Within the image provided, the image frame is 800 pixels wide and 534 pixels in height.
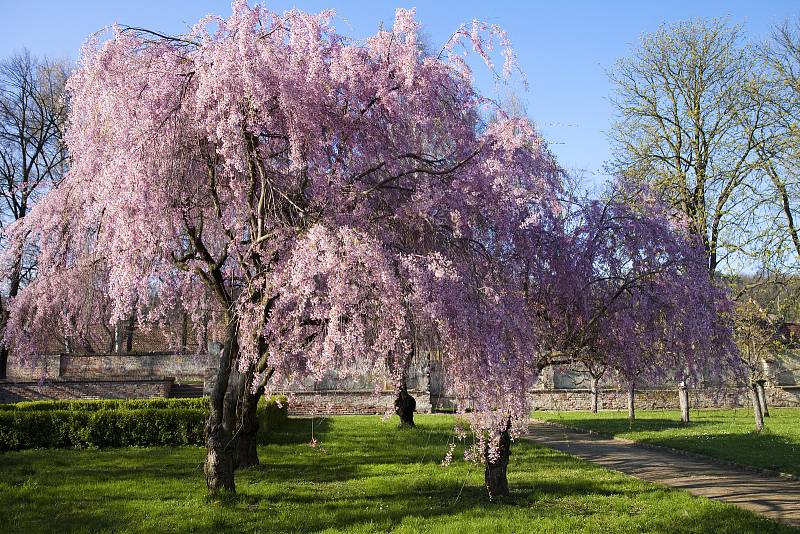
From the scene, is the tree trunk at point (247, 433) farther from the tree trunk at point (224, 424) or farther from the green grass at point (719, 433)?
the green grass at point (719, 433)

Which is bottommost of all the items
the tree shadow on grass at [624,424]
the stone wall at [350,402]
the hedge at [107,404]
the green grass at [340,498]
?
the tree shadow on grass at [624,424]

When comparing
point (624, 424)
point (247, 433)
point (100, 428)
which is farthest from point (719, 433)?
point (100, 428)

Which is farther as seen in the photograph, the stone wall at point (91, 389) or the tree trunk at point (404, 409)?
the stone wall at point (91, 389)

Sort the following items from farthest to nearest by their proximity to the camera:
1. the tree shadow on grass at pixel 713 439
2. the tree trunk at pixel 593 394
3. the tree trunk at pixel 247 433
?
the tree trunk at pixel 593 394 → the tree shadow on grass at pixel 713 439 → the tree trunk at pixel 247 433

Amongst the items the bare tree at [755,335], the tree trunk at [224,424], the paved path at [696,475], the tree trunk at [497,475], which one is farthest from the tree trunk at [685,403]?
A: the tree trunk at [224,424]

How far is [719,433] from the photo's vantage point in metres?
18.8

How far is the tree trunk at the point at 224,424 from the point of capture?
384 inches

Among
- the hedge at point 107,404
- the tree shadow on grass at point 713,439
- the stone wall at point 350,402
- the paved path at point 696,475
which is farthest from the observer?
the stone wall at point 350,402

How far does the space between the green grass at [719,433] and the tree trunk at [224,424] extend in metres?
10.2

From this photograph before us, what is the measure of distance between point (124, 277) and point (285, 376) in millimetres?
2429

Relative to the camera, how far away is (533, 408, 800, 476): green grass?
14117 millimetres

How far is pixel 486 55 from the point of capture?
345 inches

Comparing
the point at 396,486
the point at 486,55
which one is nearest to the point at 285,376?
the point at 396,486

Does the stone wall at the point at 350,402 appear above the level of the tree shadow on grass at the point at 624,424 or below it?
above
